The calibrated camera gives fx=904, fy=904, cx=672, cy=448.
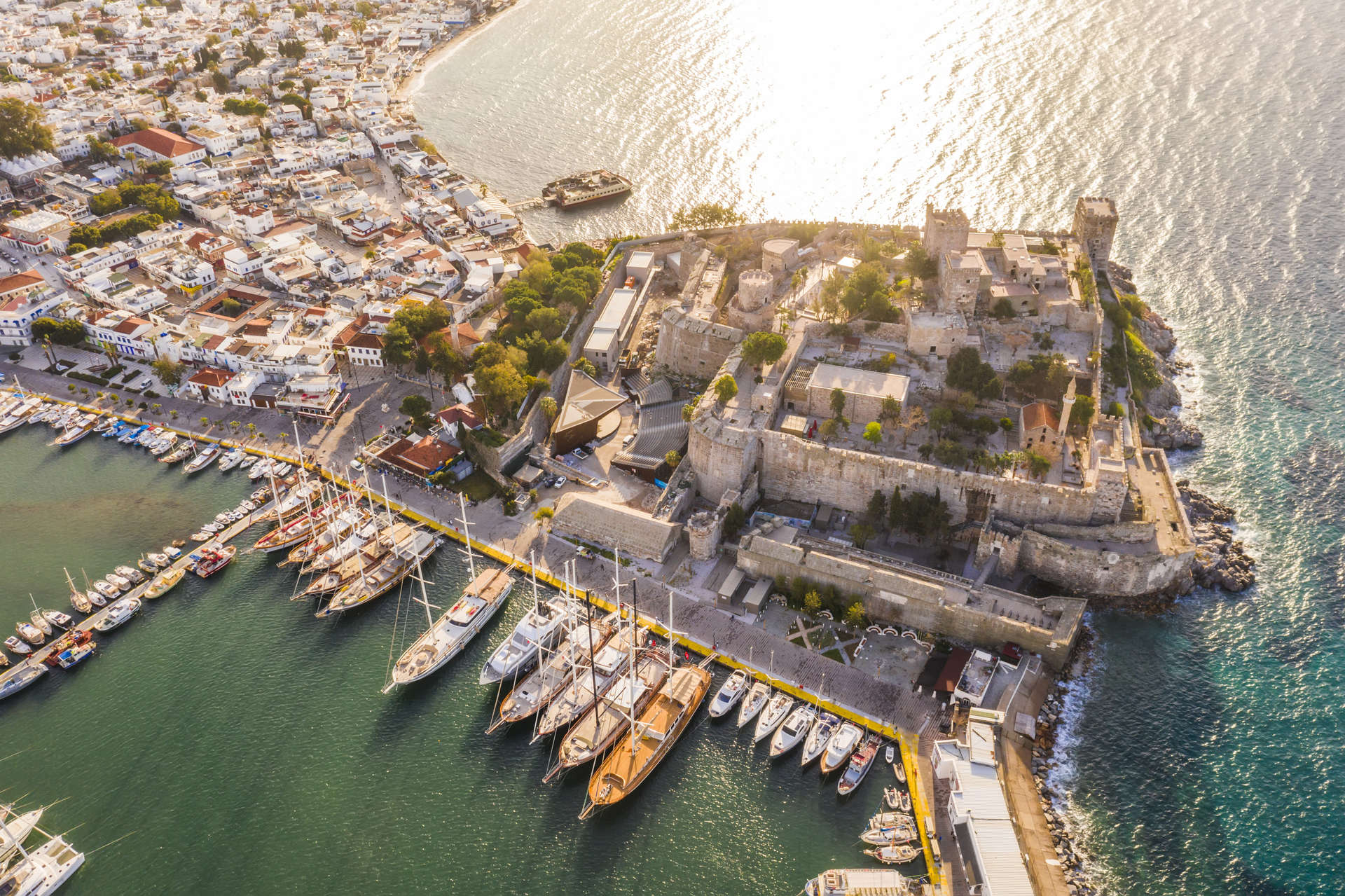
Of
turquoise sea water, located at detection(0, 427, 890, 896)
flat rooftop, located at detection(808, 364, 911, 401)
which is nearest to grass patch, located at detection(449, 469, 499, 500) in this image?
turquoise sea water, located at detection(0, 427, 890, 896)

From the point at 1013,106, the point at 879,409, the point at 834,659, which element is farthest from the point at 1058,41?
the point at 834,659

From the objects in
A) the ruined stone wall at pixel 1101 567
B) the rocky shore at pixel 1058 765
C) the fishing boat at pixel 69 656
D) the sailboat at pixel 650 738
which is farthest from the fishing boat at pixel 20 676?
the ruined stone wall at pixel 1101 567

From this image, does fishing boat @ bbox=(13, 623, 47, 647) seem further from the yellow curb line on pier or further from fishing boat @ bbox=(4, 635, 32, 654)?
the yellow curb line on pier

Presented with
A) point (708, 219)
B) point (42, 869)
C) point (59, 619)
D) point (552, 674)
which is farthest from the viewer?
point (708, 219)

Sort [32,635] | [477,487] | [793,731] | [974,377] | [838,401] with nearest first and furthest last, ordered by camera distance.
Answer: [793,731] → [32,635] → [838,401] → [974,377] → [477,487]

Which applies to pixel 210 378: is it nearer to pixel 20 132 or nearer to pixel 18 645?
pixel 18 645

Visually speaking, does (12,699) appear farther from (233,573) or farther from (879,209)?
(879,209)

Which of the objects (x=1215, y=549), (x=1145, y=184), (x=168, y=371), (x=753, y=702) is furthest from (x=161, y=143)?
(x=1215, y=549)
